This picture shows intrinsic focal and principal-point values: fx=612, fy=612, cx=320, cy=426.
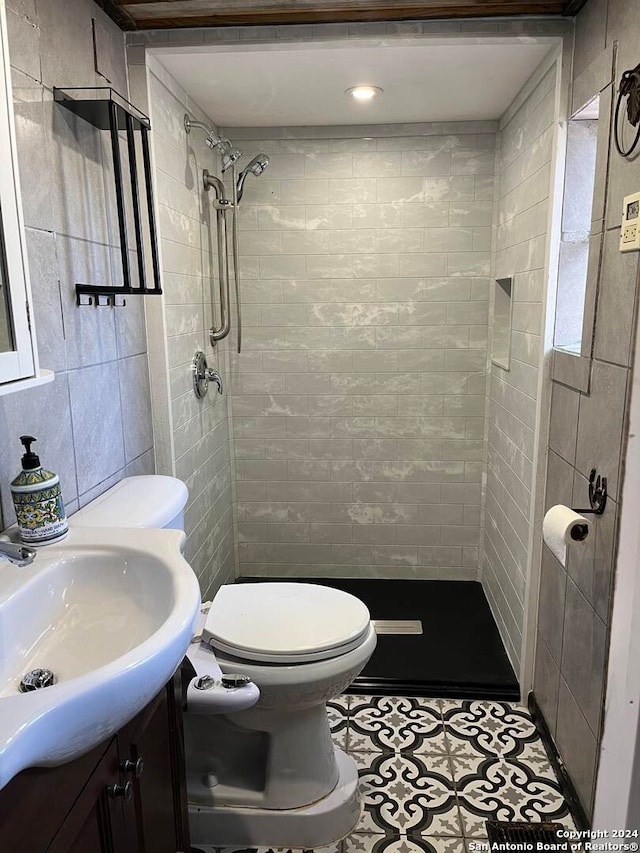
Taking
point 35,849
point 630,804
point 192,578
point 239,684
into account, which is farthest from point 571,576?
point 35,849

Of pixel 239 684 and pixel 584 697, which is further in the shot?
pixel 584 697

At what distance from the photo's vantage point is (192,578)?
1.17 metres

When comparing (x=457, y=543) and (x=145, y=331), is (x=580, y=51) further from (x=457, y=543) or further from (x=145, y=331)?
(x=457, y=543)

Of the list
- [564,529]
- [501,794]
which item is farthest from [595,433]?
[501,794]

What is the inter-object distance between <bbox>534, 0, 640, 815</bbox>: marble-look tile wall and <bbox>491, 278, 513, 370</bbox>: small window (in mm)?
775

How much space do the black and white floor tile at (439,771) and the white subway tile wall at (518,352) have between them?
0.32 metres

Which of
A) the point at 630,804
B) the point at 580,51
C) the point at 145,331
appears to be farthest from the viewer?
the point at 145,331

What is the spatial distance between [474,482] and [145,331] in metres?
1.75

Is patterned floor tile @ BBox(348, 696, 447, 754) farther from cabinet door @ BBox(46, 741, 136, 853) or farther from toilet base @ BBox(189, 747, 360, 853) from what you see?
cabinet door @ BBox(46, 741, 136, 853)

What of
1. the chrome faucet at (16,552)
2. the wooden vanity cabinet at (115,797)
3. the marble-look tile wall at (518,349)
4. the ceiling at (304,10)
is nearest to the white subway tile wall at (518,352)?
the marble-look tile wall at (518,349)

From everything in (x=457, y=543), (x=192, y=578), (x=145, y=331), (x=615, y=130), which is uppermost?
(x=615, y=130)

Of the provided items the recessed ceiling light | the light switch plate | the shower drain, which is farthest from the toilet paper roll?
the recessed ceiling light

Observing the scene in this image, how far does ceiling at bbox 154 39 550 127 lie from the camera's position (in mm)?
1921

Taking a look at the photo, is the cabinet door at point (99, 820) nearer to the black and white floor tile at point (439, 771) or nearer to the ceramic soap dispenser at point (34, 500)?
the ceramic soap dispenser at point (34, 500)
